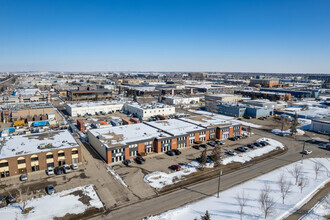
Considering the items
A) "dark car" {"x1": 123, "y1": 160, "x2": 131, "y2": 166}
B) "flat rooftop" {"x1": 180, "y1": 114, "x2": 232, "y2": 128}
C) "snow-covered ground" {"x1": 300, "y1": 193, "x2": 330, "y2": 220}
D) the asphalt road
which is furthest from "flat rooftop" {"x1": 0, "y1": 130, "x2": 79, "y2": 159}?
"snow-covered ground" {"x1": 300, "y1": 193, "x2": 330, "y2": 220}

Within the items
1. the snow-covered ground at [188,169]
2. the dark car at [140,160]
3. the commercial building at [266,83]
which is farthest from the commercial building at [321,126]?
the commercial building at [266,83]

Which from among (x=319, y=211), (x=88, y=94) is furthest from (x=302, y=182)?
(x=88, y=94)

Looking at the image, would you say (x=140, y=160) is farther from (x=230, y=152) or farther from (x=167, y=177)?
(x=230, y=152)

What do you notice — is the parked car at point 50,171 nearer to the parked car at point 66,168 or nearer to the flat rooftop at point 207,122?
the parked car at point 66,168

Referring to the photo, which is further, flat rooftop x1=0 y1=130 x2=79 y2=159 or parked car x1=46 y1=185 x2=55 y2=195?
flat rooftop x1=0 y1=130 x2=79 y2=159

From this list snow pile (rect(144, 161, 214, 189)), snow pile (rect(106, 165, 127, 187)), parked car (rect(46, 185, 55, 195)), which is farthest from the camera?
snow pile (rect(106, 165, 127, 187))

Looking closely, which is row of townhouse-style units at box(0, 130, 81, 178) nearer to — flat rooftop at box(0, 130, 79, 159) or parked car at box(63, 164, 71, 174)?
flat rooftop at box(0, 130, 79, 159)
